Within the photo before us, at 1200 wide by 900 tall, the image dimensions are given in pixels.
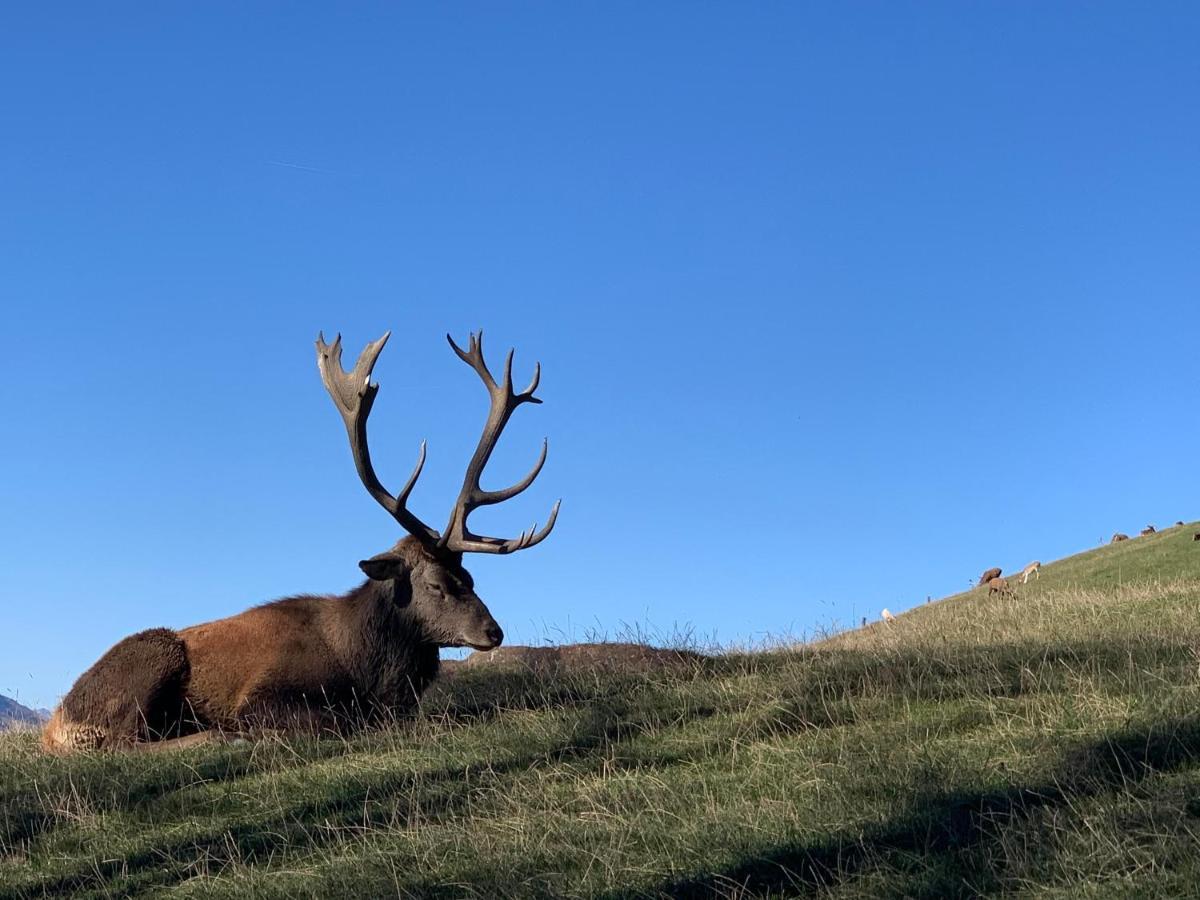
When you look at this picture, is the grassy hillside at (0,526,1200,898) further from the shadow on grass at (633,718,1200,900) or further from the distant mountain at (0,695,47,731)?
the distant mountain at (0,695,47,731)

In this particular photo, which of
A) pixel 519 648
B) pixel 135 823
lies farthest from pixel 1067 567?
pixel 135 823

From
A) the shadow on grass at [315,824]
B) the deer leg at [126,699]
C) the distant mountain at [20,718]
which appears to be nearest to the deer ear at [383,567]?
the deer leg at [126,699]

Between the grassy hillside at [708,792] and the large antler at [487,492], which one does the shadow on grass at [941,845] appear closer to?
the grassy hillside at [708,792]

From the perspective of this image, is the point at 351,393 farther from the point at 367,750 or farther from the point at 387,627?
the point at 367,750

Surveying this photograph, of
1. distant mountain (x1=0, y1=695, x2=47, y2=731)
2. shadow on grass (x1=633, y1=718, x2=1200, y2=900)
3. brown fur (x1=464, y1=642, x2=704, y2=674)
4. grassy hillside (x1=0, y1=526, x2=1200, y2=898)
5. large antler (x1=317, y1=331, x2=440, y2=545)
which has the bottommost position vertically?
shadow on grass (x1=633, y1=718, x2=1200, y2=900)

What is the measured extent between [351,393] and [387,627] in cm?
218

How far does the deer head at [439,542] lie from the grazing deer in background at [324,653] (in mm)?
11

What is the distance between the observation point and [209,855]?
24.8ft

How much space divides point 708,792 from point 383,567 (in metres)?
4.91

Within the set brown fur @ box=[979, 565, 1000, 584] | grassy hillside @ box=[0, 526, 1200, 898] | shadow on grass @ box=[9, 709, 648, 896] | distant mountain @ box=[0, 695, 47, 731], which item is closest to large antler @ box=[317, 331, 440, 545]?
grassy hillside @ box=[0, 526, 1200, 898]

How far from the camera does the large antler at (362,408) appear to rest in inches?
458

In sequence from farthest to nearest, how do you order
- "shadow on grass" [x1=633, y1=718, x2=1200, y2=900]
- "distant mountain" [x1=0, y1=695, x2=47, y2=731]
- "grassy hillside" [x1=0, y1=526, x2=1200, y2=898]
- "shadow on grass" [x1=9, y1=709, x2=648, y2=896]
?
"distant mountain" [x1=0, y1=695, x2=47, y2=731]
"shadow on grass" [x1=9, y1=709, x2=648, y2=896]
"grassy hillside" [x1=0, y1=526, x2=1200, y2=898]
"shadow on grass" [x1=633, y1=718, x2=1200, y2=900]

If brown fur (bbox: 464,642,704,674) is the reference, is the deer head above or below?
above

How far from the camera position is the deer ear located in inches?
447
